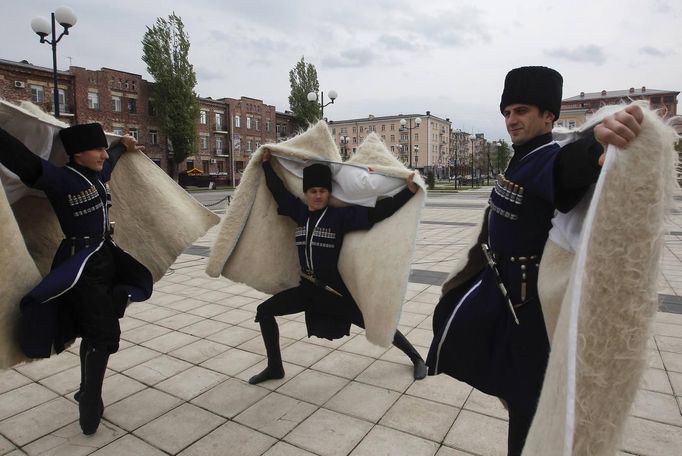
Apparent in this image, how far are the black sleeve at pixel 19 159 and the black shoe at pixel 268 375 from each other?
2.12 m

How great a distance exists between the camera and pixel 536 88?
1.95 meters

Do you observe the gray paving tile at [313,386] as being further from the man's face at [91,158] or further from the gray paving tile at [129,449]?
the man's face at [91,158]

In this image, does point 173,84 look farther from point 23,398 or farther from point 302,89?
point 23,398

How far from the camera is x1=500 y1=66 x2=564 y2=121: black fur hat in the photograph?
1.95m

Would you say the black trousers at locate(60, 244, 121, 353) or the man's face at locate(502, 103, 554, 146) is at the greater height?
the man's face at locate(502, 103, 554, 146)

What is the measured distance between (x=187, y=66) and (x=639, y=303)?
149 ft

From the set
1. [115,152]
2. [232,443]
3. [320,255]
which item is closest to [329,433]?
[232,443]

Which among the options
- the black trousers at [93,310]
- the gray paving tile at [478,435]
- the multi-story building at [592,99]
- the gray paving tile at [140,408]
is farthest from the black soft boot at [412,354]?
the multi-story building at [592,99]

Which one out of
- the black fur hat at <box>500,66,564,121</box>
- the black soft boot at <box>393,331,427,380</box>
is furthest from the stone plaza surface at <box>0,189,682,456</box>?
the black fur hat at <box>500,66,564,121</box>

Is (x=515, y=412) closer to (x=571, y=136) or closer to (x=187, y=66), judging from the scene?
(x=571, y=136)

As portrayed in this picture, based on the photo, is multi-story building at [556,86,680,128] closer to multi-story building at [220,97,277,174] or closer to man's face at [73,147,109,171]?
multi-story building at [220,97,277,174]

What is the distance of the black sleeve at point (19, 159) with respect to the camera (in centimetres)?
244

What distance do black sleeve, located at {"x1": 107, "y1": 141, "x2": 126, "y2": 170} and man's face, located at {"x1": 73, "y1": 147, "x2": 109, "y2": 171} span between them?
0.48 meters

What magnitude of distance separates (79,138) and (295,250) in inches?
70.5
